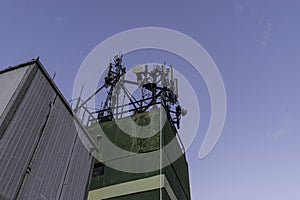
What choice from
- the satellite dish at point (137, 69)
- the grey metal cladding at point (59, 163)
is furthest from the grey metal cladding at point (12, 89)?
the satellite dish at point (137, 69)

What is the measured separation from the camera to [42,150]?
6.70 m

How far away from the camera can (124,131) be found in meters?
15.4

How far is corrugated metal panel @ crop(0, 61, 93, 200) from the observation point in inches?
228

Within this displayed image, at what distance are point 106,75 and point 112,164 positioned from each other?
8.17 meters

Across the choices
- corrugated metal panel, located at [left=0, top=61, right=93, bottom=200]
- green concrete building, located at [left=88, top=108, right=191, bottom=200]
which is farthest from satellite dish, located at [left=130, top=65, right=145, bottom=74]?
corrugated metal panel, located at [left=0, top=61, right=93, bottom=200]

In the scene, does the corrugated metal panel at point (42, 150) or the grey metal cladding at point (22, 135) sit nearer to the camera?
the grey metal cladding at point (22, 135)

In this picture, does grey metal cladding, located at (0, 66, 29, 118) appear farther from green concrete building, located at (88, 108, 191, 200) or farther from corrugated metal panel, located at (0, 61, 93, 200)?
green concrete building, located at (88, 108, 191, 200)

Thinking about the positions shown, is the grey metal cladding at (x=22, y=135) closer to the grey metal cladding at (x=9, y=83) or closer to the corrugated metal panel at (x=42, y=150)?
the corrugated metal panel at (x=42, y=150)

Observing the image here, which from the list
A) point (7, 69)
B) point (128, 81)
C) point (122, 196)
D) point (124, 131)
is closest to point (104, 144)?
point (124, 131)

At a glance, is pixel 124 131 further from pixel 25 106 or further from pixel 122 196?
pixel 25 106

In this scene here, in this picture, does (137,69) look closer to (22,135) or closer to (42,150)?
(42,150)

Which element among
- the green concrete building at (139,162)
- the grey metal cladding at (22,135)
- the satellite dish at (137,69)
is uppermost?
the satellite dish at (137,69)

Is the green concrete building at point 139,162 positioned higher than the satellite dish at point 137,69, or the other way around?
the satellite dish at point 137,69

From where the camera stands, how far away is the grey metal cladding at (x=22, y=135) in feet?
18.4
